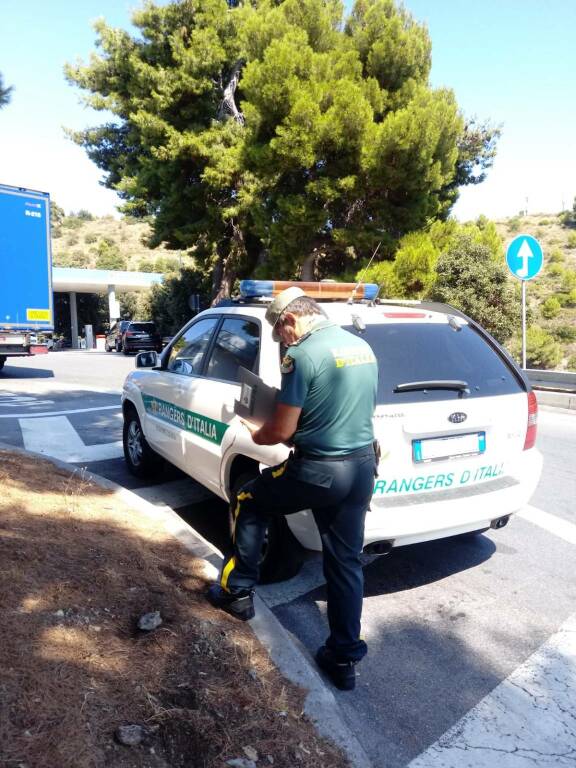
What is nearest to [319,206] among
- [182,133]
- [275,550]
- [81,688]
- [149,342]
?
[182,133]

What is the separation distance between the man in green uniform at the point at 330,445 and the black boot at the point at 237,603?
1.48 ft

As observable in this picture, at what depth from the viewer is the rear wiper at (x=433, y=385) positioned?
355 centimetres

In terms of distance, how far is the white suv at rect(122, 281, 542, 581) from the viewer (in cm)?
340

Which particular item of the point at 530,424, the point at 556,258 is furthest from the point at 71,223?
the point at 530,424

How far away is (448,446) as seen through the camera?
11.7 ft

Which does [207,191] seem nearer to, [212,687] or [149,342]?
[149,342]

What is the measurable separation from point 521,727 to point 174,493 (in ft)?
12.7

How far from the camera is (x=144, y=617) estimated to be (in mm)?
2881

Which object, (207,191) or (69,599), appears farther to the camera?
(207,191)

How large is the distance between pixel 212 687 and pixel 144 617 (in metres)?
0.54

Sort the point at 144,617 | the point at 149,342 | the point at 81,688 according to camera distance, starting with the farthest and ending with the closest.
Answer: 1. the point at 149,342
2. the point at 144,617
3. the point at 81,688

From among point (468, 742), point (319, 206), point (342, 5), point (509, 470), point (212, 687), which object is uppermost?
point (342, 5)

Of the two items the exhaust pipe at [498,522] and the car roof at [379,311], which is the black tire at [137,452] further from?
the exhaust pipe at [498,522]

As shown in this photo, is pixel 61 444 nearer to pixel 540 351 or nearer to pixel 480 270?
pixel 480 270
